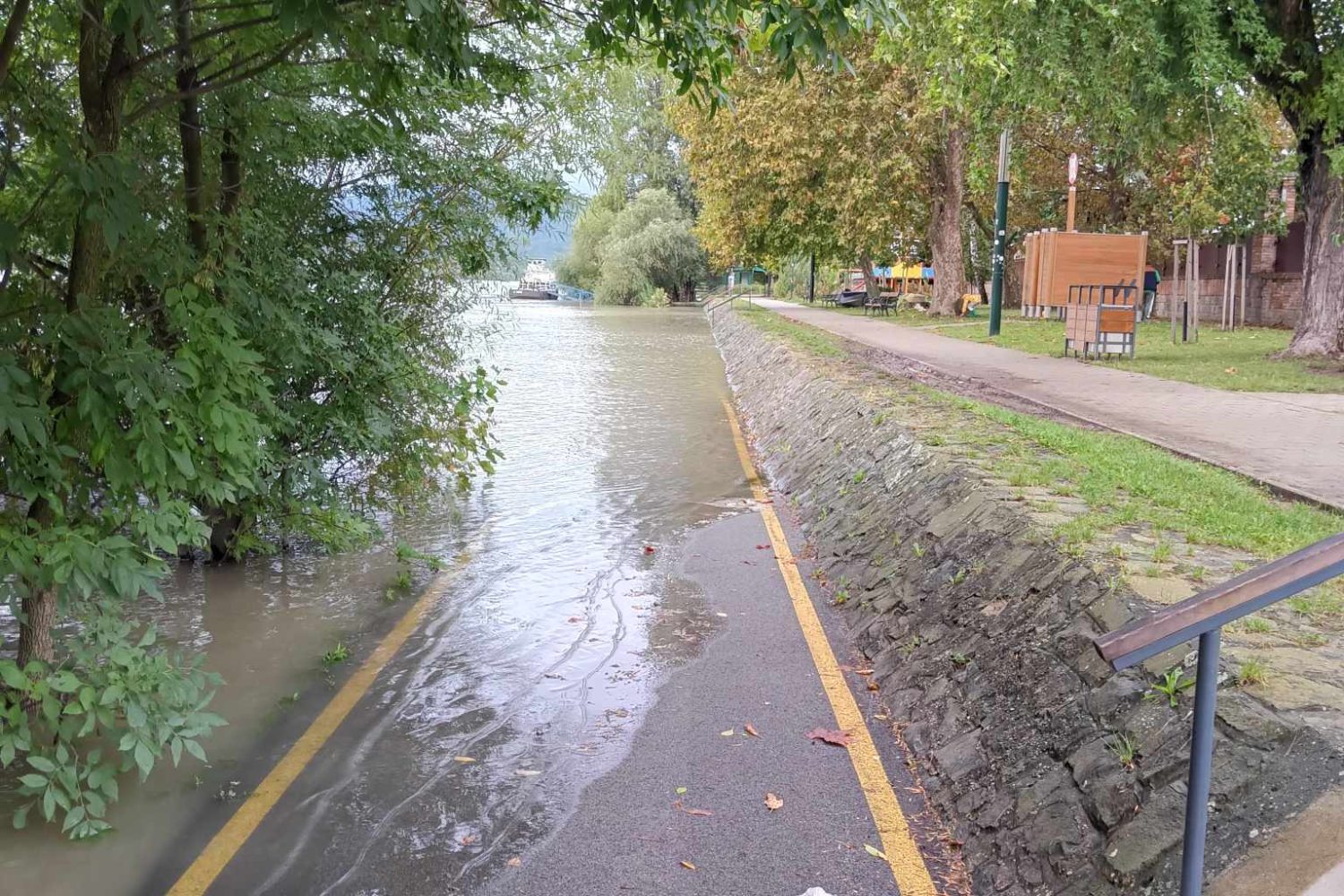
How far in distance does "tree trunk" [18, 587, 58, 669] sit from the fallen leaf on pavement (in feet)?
11.6

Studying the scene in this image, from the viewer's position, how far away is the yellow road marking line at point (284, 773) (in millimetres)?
4355

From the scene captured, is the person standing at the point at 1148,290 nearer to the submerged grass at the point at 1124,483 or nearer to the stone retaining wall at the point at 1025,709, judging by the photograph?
the submerged grass at the point at 1124,483

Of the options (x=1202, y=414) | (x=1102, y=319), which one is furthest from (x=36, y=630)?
(x=1102, y=319)

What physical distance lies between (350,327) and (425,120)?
1558 mm

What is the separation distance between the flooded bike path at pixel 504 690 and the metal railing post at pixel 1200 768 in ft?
8.31

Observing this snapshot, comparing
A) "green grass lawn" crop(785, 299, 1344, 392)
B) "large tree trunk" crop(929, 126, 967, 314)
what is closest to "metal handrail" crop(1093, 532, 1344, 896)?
"green grass lawn" crop(785, 299, 1344, 392)

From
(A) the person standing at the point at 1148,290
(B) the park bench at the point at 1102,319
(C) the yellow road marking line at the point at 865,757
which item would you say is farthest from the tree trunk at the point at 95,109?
(A) the person standing at the point at 1148,290

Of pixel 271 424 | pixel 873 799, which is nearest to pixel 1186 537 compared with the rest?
pixel 873 799

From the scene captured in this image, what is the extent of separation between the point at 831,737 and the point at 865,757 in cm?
26

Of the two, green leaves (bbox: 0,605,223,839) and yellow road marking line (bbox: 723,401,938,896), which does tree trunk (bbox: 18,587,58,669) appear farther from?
yellow road marking line (bbox: 723,401,938,896)

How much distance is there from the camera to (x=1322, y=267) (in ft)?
60.0

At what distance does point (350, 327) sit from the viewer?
320 inches

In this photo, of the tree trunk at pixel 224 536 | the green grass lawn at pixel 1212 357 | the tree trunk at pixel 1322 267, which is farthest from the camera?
the tree trunk at pixel 1322 267

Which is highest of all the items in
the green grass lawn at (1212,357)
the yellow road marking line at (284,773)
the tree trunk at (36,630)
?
the green grass lawn at (1212,357)
